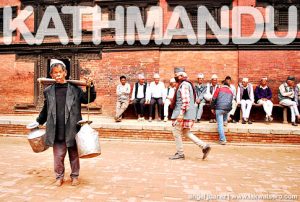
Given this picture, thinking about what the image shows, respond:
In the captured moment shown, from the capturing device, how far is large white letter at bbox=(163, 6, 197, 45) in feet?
37.8

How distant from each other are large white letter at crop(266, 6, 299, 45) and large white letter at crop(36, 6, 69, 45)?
8911 millimetres

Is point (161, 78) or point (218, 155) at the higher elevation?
point (161, 78)

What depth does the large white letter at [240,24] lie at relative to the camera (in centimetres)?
1111

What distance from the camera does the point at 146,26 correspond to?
38.7 feet

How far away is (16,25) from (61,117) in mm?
10957

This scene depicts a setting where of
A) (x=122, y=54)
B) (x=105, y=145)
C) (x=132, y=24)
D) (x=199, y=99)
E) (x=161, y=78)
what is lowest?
(x=105, y=145)

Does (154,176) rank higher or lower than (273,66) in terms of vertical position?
lower

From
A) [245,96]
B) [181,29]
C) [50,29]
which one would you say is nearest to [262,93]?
[245,96]

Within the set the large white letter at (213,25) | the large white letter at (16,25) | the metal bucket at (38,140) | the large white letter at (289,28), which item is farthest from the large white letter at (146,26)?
the metal bucket at (38,140)

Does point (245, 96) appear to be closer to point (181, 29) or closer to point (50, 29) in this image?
point (181, 29)

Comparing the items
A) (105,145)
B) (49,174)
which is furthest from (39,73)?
(49,174)

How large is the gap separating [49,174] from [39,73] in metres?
9.14

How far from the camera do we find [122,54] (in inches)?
467

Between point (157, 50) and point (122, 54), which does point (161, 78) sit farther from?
point (122, 54)
